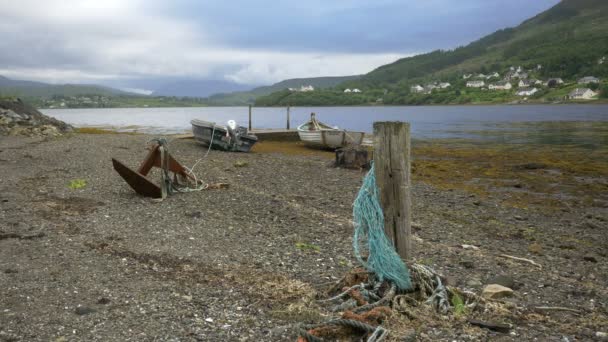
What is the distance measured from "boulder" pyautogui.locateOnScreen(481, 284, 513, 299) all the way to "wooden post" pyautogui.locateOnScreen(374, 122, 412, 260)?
128 centimetres

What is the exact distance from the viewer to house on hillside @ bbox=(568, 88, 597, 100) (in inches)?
4916

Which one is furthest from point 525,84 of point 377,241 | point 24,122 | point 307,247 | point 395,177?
point 377,241

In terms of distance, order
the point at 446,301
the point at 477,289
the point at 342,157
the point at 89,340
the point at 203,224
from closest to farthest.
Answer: the point at 89,340
the point at 446,301
the point at 477,289
the point at 203,224
the point at 342,157

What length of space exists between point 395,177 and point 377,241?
0.79m

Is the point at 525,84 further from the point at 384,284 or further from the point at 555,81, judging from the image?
the point at 384,284

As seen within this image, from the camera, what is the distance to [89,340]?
535 cm

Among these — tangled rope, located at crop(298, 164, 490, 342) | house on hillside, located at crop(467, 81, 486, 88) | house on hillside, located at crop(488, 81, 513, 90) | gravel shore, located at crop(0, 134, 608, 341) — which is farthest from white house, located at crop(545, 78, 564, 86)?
tangled rope, located at crop(298, 164, 490, 342)

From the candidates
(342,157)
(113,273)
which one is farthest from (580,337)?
(342,157)

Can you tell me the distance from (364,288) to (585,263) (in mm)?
5282

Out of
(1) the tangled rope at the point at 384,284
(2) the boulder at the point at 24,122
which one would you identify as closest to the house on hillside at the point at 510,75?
(2) the boulder at the point at 24,122

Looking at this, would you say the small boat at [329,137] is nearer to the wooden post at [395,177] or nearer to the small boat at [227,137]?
the small boat at [227,137]

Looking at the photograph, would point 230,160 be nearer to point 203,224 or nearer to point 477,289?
point 203,224

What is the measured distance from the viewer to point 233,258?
27.2ft

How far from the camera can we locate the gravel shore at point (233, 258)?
5781 mm
